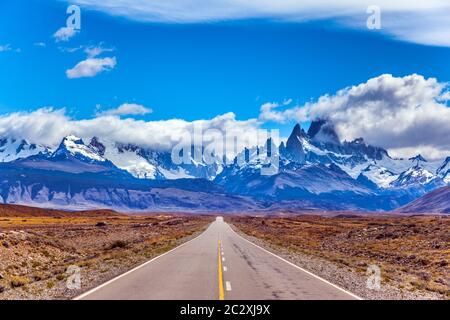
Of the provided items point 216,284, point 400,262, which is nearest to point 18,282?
point 216,284

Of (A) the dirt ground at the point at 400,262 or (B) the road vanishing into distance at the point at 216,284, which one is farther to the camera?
(A) the dirt ground at the point at 400,262

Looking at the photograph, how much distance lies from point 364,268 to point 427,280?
504 cm

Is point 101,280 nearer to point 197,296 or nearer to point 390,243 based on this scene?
point 197,296

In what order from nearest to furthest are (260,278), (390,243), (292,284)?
(292,284) < (260,278) < (390,243)

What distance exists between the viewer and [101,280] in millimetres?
22484

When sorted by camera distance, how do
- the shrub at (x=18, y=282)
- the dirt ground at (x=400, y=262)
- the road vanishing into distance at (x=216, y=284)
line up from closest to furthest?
the road vanishing into distance at (x=216, y=284)
the shrub at (x=18, y=282)
the dirt ground at (x=400, y=262)

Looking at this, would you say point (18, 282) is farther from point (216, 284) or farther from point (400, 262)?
point (400, 262)

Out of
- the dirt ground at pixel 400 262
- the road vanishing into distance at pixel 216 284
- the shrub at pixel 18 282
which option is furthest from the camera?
the dirt ground at pixel 400 262

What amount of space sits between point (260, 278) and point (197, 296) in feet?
20.2

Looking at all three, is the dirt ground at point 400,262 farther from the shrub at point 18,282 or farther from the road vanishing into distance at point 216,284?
the shrub at point 18,282

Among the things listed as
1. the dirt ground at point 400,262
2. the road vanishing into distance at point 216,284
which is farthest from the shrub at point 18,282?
the dirt ground at point 400,262
